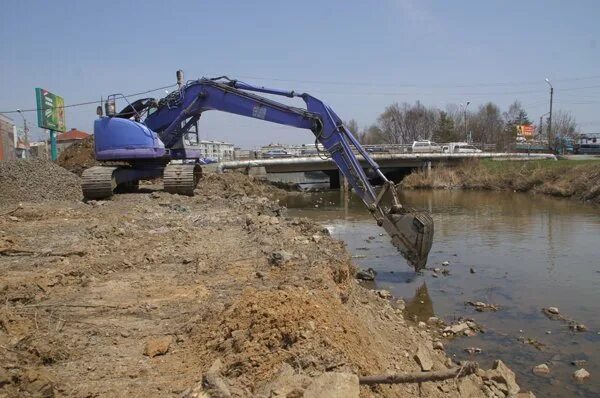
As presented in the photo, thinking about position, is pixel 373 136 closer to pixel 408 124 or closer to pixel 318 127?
pixel 408 124

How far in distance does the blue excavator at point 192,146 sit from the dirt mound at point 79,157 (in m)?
5.52

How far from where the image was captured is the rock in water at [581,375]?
7.17 m

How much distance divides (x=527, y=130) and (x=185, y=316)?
95206 millimetres

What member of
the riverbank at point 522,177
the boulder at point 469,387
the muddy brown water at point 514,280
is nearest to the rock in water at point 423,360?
the boulder at point 469,387

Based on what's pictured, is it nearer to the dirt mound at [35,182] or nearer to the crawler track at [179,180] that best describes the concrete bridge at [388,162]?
the dirt mound at [35,182]

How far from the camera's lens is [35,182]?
664 inches

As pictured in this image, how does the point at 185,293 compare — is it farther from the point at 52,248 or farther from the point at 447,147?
the point at 447,147

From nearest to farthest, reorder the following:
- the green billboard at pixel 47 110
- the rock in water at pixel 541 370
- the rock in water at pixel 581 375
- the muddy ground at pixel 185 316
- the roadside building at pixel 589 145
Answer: the muddy ground at pixel 185 316 < the rock in water at pixel 581 375 < the rock in water at pixel 541 370 < the green billboard at pixel 47 110 < the roadside building at pixel 589 145

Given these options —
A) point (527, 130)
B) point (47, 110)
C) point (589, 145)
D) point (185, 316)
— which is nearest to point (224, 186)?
point (185, 316)

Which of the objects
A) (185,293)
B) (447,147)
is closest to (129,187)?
(185,293)

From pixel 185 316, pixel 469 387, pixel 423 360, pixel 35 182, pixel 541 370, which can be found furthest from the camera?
pixel 35 182

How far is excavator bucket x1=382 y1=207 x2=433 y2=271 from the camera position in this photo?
11.6m

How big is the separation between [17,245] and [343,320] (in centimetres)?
659

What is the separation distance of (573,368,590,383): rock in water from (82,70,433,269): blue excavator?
15.4 ft
